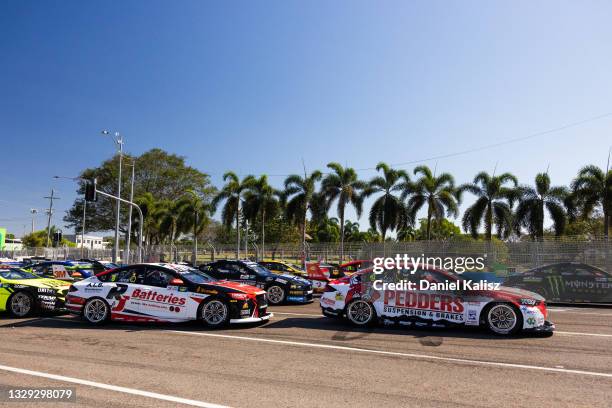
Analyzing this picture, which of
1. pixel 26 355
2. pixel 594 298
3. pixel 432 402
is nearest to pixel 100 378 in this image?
pixel 26 355

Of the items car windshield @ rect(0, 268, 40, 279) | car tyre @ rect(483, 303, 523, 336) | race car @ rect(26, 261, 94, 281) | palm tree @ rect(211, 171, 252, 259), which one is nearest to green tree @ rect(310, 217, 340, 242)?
palm tree @ rect(211, 171, 252, 259)

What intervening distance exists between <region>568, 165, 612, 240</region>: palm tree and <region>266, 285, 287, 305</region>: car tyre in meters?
26.8

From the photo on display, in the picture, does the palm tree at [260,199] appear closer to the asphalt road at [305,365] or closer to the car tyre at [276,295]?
the car tyre at [276,295]

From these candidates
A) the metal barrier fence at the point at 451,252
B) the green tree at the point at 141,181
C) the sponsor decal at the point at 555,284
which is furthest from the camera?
the green tree at the point at 141,181

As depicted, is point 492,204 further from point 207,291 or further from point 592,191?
point 207,291

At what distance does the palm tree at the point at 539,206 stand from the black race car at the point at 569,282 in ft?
65.4

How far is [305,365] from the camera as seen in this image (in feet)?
21.2

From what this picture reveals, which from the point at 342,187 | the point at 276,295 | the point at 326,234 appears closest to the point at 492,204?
the point at 342,187

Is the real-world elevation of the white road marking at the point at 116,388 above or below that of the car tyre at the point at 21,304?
below

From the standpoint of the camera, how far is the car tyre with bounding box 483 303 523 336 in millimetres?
8781

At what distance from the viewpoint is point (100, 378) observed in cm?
573

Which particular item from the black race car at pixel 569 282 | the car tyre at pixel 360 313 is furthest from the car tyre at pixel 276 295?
the black race car at pixel 569 282

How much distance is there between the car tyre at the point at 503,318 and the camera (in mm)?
8781

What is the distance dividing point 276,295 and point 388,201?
23.1 metres
